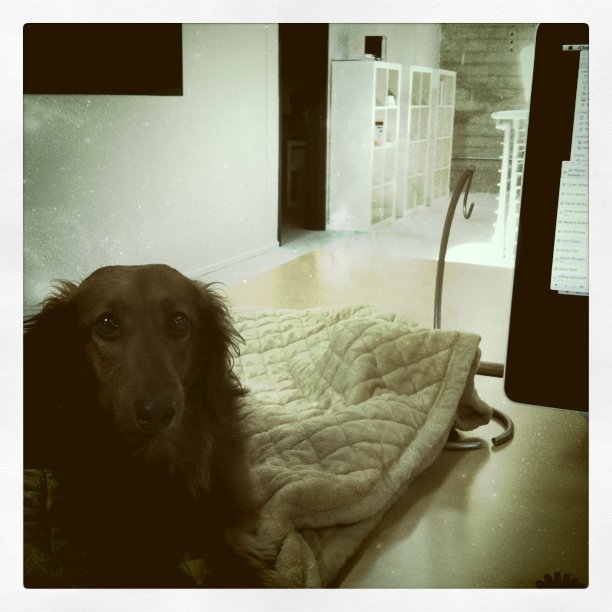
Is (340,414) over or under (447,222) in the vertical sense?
under

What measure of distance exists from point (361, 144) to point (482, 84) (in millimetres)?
208

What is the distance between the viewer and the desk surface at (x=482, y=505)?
2.30 feet

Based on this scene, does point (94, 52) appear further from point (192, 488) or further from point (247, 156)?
point (192, 488)

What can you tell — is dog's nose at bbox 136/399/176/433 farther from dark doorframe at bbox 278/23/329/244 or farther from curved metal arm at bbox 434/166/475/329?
curved metal arm at bbox 434/166/475/329

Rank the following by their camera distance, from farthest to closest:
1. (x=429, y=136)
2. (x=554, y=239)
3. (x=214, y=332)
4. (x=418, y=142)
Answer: (x=418, y=142) → (x=429, y=136) → (x=214, y=332) → (x=554, y=239)

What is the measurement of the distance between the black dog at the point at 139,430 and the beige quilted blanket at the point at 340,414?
0.19ft

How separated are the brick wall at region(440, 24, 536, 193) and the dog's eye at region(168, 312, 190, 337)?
490 mm

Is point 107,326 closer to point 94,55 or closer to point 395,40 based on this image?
point 94,55

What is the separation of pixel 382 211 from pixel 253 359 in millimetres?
339

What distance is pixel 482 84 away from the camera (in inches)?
38.8

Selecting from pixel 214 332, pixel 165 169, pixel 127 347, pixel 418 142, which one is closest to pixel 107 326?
pixel 127 347

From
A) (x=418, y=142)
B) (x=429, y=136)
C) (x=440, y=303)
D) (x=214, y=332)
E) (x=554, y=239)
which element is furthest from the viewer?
(x=440, y=303)
